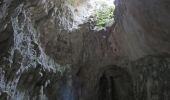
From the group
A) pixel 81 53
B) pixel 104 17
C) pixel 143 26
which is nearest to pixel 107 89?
pixel 81 53

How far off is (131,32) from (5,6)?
1.77 m

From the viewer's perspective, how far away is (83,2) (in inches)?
219

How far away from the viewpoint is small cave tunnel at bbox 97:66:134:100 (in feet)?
16.8

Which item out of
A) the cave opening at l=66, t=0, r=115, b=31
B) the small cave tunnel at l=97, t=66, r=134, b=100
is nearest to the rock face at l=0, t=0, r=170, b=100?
the small cave tunnel at l=97, t=66, r=134, b=100

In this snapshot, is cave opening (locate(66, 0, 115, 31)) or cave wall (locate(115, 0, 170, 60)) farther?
cave opening (locate(66, 0, 115, 31))

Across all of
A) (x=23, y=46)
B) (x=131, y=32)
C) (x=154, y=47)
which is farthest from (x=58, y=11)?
(x=154, y=47)

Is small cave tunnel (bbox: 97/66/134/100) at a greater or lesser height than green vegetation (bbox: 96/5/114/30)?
lesser

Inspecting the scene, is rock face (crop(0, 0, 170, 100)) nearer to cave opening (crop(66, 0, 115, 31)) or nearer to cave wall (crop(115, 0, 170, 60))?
cave wall (crop(115, 0, 170, 60))

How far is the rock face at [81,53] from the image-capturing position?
3.58 meters

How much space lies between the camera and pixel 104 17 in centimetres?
531

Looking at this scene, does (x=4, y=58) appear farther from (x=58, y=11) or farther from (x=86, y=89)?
(x=86, y=89)

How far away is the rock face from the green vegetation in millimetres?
149

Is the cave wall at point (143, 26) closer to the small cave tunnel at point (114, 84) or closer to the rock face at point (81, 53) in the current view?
the rock face at point (81, 53)

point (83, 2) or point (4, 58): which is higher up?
point (83, 2)
